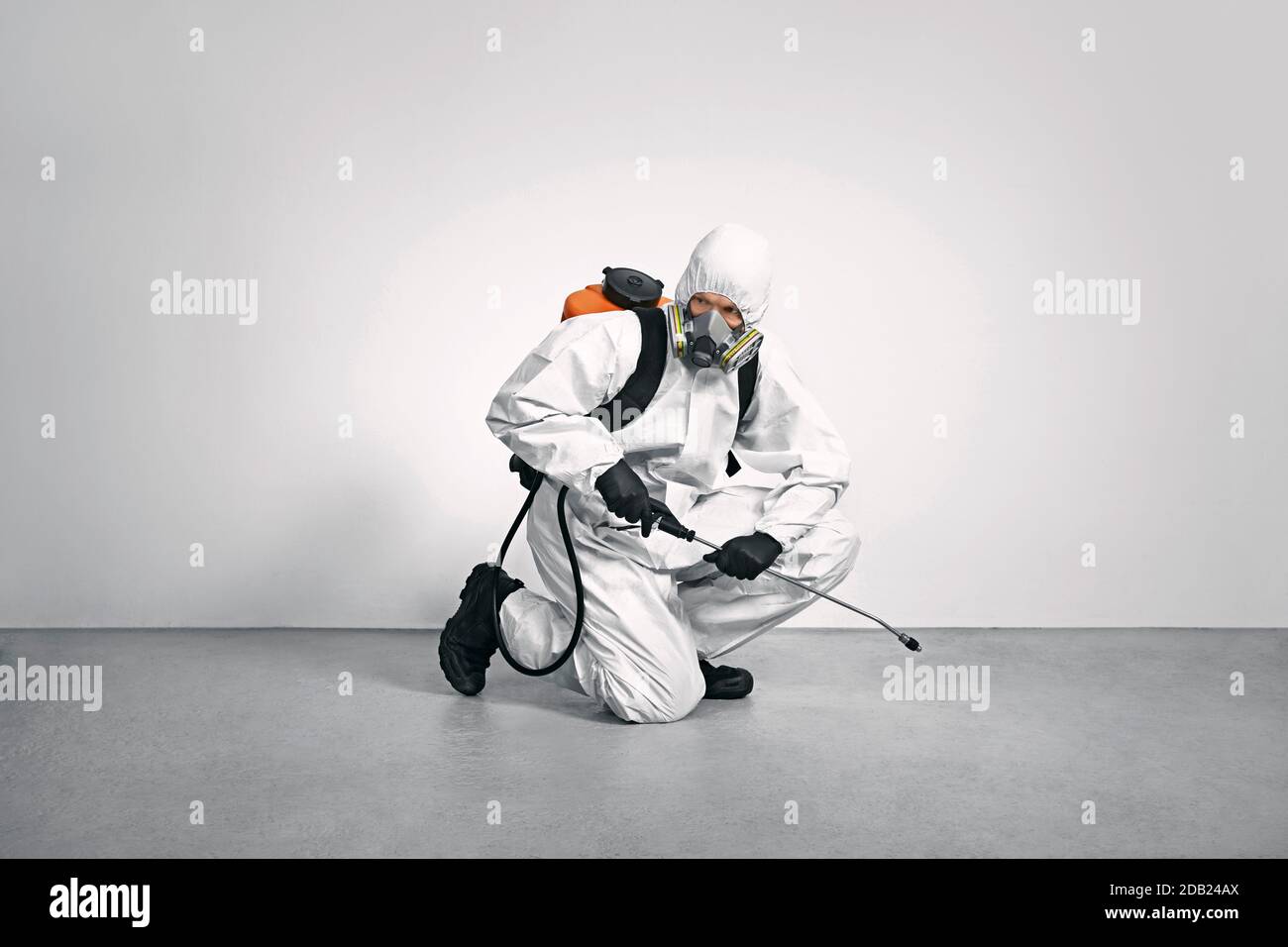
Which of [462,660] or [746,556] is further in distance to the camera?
[462,660]

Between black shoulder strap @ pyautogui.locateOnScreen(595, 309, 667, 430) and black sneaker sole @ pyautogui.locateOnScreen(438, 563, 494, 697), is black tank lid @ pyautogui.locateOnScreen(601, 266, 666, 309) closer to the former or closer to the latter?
black shoulder strap @ pyautogui.locateOnScreen(595, 309, 667, 430)

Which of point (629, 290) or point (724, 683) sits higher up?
point (629, 290)

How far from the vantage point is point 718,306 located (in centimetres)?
235

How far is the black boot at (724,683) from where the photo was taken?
8.50ft

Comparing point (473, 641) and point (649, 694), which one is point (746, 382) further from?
point (473, 641)

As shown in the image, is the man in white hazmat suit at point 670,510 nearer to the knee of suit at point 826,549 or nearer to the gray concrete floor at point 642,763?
the knee of suit at point 826,549

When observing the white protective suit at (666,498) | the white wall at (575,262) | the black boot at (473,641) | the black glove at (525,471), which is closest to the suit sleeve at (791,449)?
the white protective suit at (666,498)

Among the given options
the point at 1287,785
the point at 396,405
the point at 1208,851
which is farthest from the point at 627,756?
the point at 396,405

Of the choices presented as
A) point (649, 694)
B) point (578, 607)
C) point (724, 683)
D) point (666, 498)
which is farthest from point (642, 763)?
point (666, 498)

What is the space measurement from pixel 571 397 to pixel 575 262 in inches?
44.7

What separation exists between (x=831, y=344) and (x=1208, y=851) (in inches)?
77.3

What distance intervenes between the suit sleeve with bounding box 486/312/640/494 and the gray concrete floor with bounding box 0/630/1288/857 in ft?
1.78

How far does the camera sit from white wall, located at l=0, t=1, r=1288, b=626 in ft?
10.9

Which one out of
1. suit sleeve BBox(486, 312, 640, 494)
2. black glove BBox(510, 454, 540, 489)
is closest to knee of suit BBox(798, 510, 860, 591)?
suit sleeve BBox(486, 312, 640, 494)
